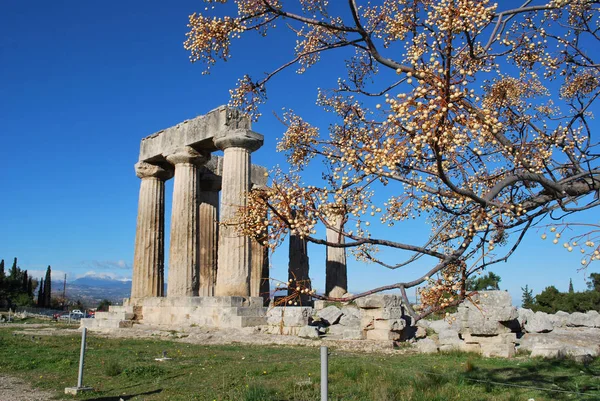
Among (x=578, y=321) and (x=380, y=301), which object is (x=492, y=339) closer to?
(x=380, y=301)

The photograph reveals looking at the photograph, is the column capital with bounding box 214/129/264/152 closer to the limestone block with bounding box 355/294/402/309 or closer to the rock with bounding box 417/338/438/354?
the limestone block with bounding box 355/294/402/309

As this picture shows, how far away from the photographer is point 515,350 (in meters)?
14.9

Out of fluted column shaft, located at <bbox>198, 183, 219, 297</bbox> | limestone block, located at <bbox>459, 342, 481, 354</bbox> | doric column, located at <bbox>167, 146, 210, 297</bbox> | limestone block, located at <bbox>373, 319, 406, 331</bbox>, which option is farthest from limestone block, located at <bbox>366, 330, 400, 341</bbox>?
fluted column shaft, located at <bbox>198, 183, 219, 297</bbox>

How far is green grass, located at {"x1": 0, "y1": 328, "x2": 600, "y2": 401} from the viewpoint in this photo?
885 centimetres

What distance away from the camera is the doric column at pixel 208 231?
28609 mm

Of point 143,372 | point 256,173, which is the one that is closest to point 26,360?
point 143,372

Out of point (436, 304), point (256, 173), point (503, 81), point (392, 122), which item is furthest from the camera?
point (256, 173)

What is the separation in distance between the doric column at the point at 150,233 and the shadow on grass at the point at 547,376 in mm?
18214

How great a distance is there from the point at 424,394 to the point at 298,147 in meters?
4.19

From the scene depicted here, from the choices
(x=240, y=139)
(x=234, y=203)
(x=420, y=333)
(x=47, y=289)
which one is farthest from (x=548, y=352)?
(x=47, y=289)

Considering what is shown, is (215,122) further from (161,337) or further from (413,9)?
(413,9)

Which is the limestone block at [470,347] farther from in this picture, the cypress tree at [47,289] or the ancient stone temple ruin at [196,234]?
the cypress tree at [47,289]

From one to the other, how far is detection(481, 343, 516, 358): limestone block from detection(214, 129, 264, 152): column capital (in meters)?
12.0

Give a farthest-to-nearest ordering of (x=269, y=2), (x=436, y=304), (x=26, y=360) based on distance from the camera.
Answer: (x=26, y=360) < (x=269, y=2) < (x=436, y=304)
